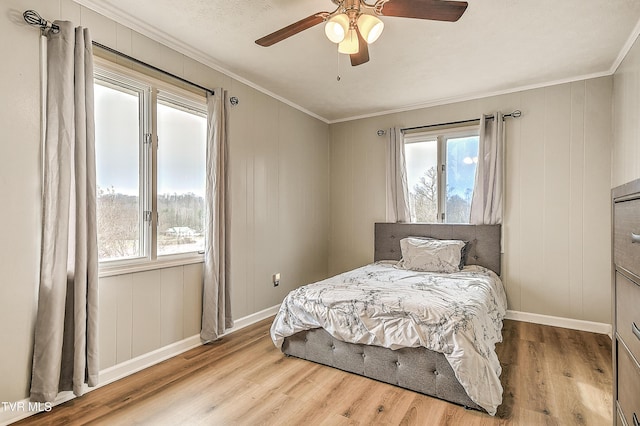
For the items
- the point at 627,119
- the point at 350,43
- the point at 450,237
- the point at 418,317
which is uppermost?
the point at 350,43

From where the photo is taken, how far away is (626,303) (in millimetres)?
979

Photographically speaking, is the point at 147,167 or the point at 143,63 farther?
the point at 147,167

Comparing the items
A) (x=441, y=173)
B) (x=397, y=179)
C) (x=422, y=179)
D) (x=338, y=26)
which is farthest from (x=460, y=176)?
(x=338, y=26)

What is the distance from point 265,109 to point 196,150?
109 cm

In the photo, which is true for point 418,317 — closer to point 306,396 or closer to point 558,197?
point 306,396

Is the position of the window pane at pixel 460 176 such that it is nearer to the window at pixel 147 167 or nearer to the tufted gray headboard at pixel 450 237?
the tufted gray headboard at pixel 450 237

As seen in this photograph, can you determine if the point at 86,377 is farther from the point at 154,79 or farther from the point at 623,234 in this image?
the point at 623,234

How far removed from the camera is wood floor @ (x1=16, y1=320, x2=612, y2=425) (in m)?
1.95

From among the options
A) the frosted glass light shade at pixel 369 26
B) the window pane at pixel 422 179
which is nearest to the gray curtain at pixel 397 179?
the window pane at pixel 422 179

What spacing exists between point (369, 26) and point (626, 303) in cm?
178

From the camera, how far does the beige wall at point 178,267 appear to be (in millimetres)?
1892

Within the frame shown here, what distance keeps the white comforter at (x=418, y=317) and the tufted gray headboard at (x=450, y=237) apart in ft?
2.00

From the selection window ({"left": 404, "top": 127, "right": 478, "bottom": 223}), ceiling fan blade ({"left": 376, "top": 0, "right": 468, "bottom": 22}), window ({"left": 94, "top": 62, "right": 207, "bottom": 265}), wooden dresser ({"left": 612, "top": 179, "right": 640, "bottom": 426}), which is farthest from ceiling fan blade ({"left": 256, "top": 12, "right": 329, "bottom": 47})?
window ({"left": 404, "top": 127, "right": 478, "bottom": 223})

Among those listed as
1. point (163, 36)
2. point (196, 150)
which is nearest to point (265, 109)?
point (196, 150)
